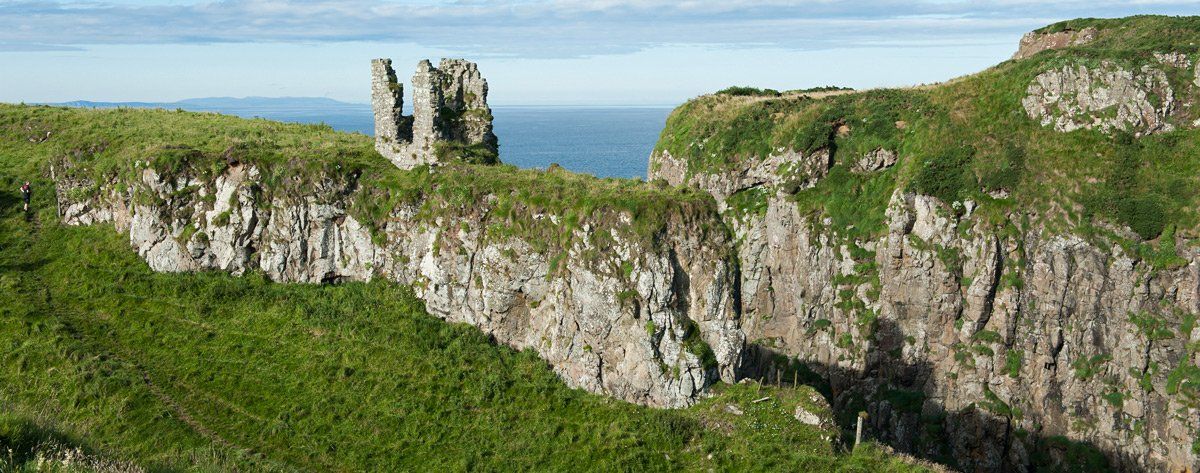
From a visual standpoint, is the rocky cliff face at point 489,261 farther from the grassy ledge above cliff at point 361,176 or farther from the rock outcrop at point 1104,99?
the rock outcrop at point 1104,99

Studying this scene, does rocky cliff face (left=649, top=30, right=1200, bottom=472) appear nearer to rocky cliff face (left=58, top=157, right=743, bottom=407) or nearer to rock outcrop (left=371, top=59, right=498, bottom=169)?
rocky cliff face (left=58, top=157, right=743, bottom=407)

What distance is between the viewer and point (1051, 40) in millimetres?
51938

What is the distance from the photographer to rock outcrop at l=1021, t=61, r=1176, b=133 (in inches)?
1535

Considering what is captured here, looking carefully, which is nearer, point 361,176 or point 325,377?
point 325,377

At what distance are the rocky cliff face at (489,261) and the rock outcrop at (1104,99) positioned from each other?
23692 millimetres

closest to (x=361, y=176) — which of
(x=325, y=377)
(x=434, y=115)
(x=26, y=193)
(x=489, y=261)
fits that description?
(x=434, y=115)

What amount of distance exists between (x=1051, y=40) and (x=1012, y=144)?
16.5 metres

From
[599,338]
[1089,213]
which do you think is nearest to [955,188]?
[1089,213]

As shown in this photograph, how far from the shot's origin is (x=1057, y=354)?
116ft

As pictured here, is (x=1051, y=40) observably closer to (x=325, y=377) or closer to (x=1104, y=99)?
(x=1104, y=99)

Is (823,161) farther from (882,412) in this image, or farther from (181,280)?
(181,280)

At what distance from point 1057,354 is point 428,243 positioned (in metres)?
25.5

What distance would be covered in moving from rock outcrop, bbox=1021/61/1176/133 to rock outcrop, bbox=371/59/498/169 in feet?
85.4

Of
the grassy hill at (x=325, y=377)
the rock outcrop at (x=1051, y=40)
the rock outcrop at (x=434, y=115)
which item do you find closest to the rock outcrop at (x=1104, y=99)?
the rock outcrop at (x=1051, y=40)
